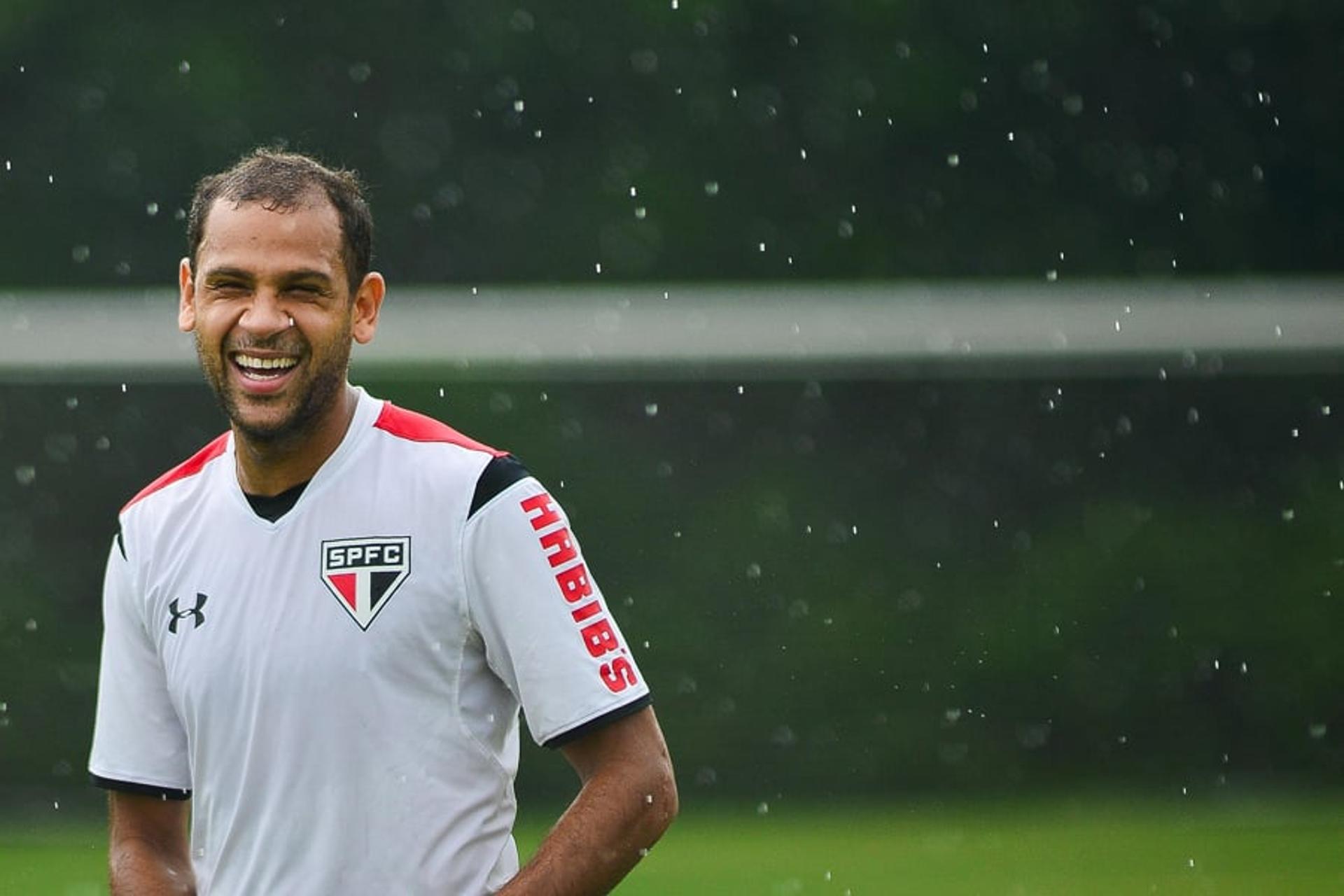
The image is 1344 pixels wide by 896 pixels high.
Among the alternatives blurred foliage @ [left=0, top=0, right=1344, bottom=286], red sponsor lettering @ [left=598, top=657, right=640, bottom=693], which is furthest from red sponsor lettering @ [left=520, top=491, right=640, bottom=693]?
blurred foliage @ [left=0, top=0, right=1344, bottom=286]

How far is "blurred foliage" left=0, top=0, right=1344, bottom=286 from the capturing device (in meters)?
9.84

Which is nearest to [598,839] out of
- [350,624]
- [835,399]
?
[350,624]

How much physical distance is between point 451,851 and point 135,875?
22.1 inches

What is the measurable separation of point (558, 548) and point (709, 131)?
681cm

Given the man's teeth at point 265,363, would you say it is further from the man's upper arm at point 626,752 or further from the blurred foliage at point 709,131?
the blurred foliage at point 709,131

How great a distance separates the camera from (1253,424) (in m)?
9.52

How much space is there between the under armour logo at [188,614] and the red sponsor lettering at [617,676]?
0.56 metres

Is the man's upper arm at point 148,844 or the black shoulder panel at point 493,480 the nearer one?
the black shoulder panel at point 493,480

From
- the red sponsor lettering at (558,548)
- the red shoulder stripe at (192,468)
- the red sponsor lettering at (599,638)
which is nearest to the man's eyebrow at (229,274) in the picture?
the red shoulder stripe at (192,468)

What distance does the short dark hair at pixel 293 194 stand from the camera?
3.44 m

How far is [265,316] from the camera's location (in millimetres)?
3367

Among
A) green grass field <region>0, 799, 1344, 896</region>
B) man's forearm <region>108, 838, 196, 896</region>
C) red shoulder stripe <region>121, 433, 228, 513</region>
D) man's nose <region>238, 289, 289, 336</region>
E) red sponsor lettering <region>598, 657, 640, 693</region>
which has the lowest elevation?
man's forearm <region>108, 838, 196, 896</region>

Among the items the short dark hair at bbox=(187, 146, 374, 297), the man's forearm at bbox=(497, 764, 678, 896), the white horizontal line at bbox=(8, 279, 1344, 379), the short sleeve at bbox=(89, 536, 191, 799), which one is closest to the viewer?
the man's forearm at bbox=(497, 764, 678, 896)

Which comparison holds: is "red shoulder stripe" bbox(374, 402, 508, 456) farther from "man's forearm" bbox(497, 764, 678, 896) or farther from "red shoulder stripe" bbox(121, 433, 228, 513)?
"man's forearm" bbox(497, 764, 678, 896)
